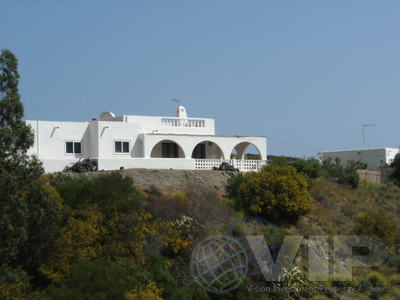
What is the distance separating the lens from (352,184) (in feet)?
136

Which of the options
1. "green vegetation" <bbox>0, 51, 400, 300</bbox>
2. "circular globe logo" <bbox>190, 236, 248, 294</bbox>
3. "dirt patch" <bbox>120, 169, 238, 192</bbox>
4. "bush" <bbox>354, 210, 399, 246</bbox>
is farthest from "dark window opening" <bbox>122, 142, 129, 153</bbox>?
"bush" <bbox>354, 210, 399, 246</bbox>

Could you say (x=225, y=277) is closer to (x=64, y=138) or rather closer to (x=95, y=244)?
(x=95, y=244)

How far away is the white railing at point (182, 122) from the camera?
39844 mm

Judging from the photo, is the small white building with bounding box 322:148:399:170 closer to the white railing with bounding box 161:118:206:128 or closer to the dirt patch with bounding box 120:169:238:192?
the white railing with bounding box 161:118:206:128

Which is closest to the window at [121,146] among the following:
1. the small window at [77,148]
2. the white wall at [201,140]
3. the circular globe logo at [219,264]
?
the white wall at [201,140]

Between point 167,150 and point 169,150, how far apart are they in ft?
0.44

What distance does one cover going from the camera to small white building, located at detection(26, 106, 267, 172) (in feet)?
117

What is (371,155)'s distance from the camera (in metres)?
52.7

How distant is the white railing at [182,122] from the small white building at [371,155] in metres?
14.4

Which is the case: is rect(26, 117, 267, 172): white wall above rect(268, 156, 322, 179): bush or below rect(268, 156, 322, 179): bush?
above

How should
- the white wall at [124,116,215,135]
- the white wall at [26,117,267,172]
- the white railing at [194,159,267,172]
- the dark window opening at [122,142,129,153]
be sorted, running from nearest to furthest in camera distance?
the white wall at [26,117,267,172], the dark window opening at [122,142,129,153], the white railing at [194,159,267,172], the white wall at [124,116,215,135]

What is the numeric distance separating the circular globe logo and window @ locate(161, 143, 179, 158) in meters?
13.0

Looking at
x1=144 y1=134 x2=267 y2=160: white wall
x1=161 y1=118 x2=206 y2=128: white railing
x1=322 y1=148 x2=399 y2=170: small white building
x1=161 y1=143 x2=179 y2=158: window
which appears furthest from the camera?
x1=322 y1=148 x2=399 y2=170: small white building

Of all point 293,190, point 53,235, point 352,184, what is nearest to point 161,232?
point 53,235
